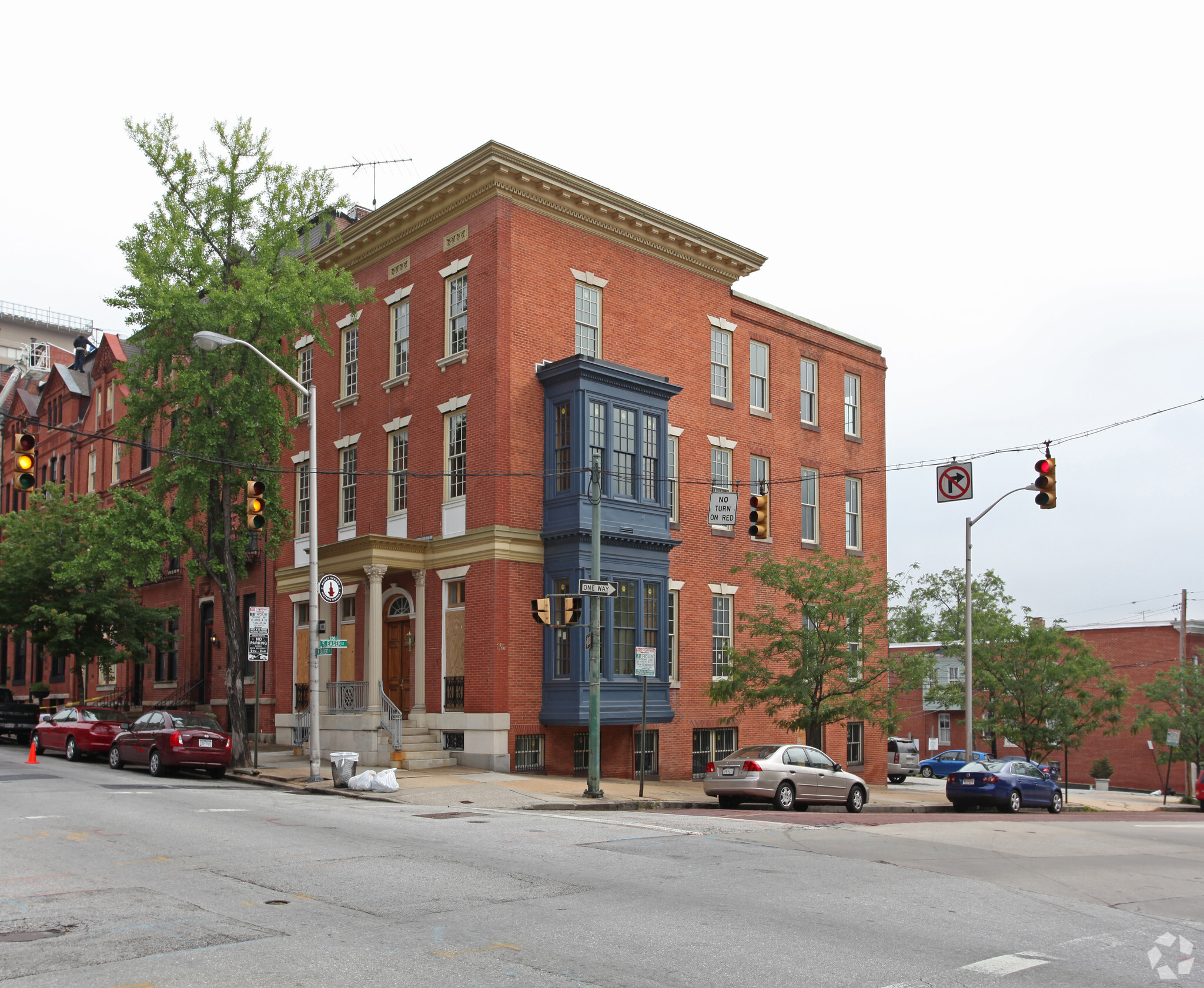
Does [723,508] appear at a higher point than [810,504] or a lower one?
lower

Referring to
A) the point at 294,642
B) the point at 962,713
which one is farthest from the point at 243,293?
the point at 962,713

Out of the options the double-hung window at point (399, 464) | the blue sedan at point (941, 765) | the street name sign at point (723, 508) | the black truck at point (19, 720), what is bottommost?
the blue sedan at point (941, 765)

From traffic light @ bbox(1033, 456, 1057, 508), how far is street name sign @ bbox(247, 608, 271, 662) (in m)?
16.6

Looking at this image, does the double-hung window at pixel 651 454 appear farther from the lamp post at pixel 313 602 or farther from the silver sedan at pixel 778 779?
the lamp post at pixel 313 602

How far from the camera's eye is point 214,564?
2812 centimetres

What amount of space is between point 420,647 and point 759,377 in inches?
532

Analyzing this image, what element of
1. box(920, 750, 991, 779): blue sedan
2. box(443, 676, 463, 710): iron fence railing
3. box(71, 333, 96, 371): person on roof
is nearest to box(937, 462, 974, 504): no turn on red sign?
box(443, 676, 463, 710): iron fence railing

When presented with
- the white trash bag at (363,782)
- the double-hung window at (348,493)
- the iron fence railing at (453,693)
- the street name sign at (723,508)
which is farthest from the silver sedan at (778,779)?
the double-hung window at (348,493)

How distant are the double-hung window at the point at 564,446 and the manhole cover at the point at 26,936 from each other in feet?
63.4

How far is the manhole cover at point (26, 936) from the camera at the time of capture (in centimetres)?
885

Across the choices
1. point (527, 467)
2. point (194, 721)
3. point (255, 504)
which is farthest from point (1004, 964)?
point (194, 721)

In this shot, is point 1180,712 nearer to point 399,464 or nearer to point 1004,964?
point 399,464

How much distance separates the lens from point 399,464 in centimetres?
3123

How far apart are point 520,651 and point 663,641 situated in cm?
392
